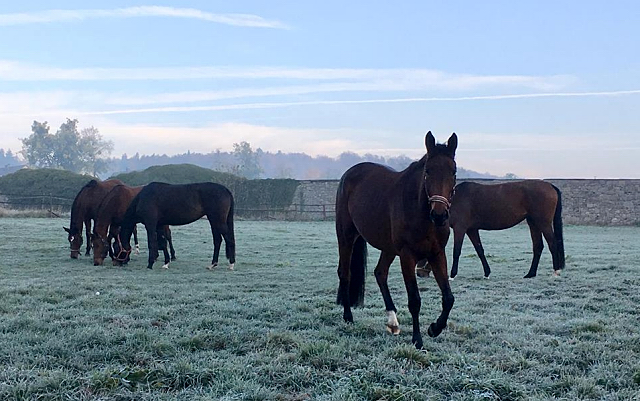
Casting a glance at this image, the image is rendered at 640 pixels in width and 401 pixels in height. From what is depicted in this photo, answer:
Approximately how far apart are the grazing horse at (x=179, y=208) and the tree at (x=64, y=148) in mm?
76549

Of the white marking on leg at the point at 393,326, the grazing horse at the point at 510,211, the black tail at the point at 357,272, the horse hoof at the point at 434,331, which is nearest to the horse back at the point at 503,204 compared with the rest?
Result: the grazing horse at the point at 510,211

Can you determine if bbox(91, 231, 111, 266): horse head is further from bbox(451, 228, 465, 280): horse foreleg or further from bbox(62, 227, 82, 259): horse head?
bbox(451, 228, 465, 280): horse foreleg

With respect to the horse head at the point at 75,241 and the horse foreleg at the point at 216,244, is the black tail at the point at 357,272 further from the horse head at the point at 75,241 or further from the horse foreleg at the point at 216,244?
the horse head at the point at 75,241

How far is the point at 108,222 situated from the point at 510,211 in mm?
8478

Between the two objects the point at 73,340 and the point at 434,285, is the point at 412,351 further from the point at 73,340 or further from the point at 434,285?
the point at 434,285

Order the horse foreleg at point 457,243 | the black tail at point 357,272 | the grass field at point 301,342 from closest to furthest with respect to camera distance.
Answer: the grass field at point 301,342
the black tail at point 357,272
the horse foreleg at point 457,243

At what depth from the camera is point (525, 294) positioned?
7.98 metres

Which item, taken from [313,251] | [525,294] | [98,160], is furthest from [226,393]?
[98,160]

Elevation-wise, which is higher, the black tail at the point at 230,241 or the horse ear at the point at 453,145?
the horse ear at the point at 453,145

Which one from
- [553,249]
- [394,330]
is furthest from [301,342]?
[553,249]

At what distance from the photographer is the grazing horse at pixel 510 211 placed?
408 inches

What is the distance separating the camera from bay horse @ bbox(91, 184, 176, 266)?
12039mm

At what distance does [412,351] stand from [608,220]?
104ft

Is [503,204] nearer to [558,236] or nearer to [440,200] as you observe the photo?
[558,236]
